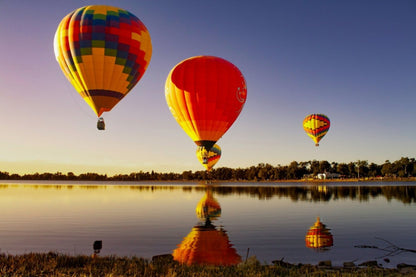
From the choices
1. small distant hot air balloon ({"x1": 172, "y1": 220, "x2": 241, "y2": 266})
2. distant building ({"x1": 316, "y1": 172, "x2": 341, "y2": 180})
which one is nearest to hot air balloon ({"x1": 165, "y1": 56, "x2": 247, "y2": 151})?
small distant hot air balloon ({"x1": 172, "y1": 220, "x2": 241, "y2": 266})

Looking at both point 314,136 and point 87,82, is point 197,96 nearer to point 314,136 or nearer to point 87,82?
point 87,82

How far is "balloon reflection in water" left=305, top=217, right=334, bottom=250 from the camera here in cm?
1719

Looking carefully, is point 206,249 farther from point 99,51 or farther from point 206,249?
point 99,51

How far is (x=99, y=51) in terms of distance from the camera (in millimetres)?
25812

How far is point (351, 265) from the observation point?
1230 cm

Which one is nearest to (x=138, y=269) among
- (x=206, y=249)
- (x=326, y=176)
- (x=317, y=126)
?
(x=206, y=249)

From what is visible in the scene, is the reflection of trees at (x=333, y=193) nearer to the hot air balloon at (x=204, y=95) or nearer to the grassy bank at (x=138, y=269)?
the hot air balloon at (x=204, y=95)

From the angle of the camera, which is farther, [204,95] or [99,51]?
[204,95]

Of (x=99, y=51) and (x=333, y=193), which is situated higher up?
(x=99, y=51)

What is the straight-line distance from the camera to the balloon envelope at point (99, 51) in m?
25.8

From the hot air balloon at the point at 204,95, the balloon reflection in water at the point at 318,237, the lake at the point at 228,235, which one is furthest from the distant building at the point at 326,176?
the balloon reflection in water at the point at 318,237

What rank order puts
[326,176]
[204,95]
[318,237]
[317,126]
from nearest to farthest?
1. [318,237]
2. [204,95]
3. [317,126]
4. [326,176]

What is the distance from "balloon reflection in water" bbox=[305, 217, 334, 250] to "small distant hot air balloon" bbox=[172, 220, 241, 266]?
168 inches

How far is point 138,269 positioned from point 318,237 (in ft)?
39.1
